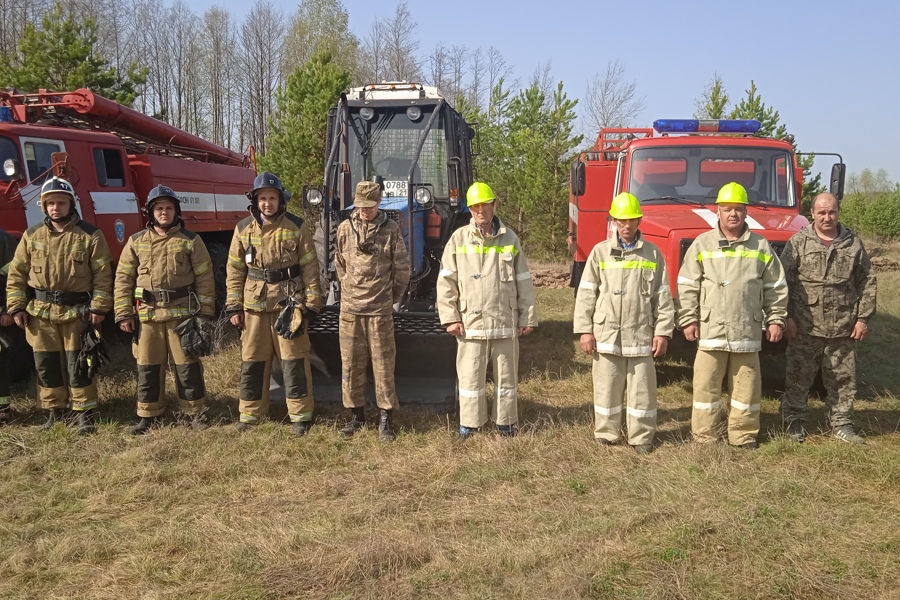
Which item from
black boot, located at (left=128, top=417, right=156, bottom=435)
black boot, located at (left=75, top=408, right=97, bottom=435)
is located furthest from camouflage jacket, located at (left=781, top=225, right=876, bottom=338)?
black boot, located at (left=75, top=408, right=97, bottom=435)

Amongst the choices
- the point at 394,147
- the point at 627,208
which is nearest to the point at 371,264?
the point at 627,208

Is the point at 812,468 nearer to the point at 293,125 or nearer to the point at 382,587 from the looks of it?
the point at 382,587

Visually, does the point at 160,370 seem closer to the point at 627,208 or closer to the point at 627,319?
the point at 627,319

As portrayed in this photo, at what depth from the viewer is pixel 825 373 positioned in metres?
4.72

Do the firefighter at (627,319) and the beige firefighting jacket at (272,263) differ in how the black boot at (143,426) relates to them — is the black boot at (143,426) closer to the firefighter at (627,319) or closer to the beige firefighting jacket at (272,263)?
the beige firefighting jacket at (272,263)

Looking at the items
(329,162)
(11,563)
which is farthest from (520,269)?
(11,563)

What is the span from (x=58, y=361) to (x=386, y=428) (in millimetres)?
2494

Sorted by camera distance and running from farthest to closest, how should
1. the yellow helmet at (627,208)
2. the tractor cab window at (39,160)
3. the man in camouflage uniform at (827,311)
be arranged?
the tractor cab window at (39,160)
the man in camouflage uniform at (827,311)
the yellow helmet at (627,208)

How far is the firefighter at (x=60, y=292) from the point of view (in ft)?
15.8

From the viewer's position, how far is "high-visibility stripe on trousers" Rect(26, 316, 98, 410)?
16.1ft

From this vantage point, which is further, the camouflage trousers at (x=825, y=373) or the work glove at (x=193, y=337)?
the work glove at (x=193, y=337)

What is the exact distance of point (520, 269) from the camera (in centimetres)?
464

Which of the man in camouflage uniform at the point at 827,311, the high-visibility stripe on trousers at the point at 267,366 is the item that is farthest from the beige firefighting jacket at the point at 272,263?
the man in camouflage uniform at the point at 827,311

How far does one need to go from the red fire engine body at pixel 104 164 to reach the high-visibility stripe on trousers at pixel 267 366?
2.85 metres
